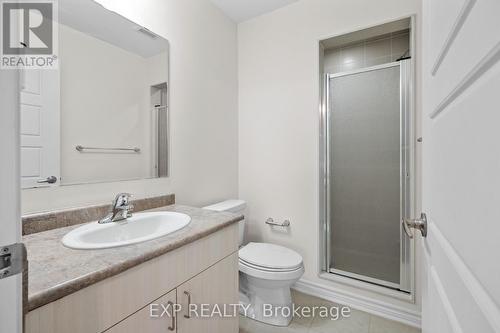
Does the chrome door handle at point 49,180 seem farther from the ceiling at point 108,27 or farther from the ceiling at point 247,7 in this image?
the ceiling at point 247,7

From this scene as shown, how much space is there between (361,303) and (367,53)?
2.08m

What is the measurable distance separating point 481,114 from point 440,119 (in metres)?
0.28

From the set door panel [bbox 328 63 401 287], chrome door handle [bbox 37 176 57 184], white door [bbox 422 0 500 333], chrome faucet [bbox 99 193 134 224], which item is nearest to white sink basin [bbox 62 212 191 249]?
chrome faucet [bbox 99 193 134 224]

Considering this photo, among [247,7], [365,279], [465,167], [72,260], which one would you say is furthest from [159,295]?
[247,7]

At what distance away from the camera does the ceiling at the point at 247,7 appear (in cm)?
195

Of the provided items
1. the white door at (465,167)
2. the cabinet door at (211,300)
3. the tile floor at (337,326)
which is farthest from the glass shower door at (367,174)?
the white door at (465,167)

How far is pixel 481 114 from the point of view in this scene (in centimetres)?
30

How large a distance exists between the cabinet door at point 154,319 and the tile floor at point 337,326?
0.87m

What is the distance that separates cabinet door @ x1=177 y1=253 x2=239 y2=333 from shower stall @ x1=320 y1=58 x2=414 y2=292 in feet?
3.36

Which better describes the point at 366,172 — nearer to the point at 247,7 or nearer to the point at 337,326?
the point at 337,326

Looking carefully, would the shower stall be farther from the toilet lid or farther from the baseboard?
the toilet lid

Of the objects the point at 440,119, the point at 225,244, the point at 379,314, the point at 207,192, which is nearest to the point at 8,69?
the point at 440,119

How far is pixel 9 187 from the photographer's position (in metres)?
0.34

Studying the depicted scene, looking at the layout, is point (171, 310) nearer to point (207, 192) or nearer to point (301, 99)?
point (207, 192)
